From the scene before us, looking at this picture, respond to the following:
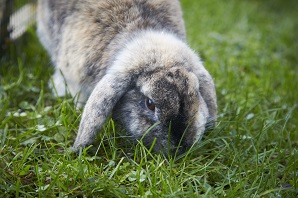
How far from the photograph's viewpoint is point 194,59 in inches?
123

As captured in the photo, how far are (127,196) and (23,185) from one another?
0.62 metres

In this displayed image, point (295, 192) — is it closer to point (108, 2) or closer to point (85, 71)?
point (85, 71)

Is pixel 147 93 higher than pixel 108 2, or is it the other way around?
pixel 108 2

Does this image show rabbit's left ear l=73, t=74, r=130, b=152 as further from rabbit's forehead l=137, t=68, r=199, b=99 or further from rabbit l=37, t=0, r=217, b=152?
rabbit's forehead l=137, t=68, r=199, b=99

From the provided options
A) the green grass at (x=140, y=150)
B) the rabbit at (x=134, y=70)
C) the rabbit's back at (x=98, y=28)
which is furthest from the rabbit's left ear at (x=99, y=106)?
the rabbit's back at (x=98, y=28)

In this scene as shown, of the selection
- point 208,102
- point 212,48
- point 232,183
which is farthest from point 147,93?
point 212,48

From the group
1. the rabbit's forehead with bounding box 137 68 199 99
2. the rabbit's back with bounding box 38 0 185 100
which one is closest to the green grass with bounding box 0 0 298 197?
the rabbit's back with bounding box 38 0 185 100

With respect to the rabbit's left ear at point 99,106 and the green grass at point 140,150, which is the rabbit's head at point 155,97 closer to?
the rabbit's left ear at point 99,106

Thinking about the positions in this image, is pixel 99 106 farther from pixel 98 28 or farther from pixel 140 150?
pixel 98 28

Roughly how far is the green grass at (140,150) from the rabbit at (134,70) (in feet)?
0.44

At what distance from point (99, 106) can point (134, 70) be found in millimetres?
356

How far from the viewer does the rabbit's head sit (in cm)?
265

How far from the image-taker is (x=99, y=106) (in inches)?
109

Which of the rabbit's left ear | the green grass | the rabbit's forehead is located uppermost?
the rabbit's forehead
